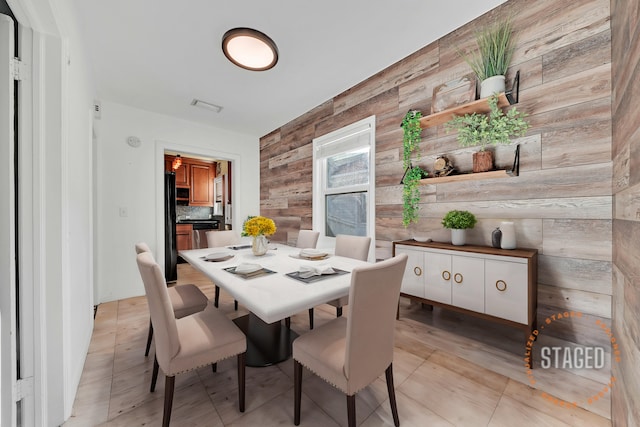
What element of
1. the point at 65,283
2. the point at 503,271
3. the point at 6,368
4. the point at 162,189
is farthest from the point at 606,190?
the point at 162,189

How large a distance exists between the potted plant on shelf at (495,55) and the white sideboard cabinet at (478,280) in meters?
1.23

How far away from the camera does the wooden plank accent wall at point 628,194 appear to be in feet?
2.85

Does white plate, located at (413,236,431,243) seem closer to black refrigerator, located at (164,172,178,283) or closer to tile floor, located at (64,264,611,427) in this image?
tile floor, located at (64,264,611,427)

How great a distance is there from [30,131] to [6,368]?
42.0 inches

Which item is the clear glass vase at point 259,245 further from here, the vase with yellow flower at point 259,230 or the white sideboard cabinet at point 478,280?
the white sideboard cabinet at point 478,280

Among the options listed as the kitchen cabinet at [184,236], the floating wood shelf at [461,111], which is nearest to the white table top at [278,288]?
the floating wood shelf at [461,111]

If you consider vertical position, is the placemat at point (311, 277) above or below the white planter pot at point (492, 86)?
below

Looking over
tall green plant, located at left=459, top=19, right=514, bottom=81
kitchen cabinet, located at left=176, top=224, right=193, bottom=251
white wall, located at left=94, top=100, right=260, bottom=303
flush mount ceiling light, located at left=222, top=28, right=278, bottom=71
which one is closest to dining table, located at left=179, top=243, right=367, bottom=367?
flush mount ceiling light, located at left=222, top=28, right=278, bottom=71

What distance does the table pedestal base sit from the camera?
1.74m

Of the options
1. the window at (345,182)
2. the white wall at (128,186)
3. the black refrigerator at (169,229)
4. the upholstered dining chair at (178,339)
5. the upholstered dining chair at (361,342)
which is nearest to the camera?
the upholstered dining chair at (361,342)

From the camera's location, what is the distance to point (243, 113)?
141 inches

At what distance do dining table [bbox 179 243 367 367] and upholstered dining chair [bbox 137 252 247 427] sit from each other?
216 millimetres

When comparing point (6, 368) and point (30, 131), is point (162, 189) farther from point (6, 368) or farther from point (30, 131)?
point (6, 368)

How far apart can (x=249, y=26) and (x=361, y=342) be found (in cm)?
237
